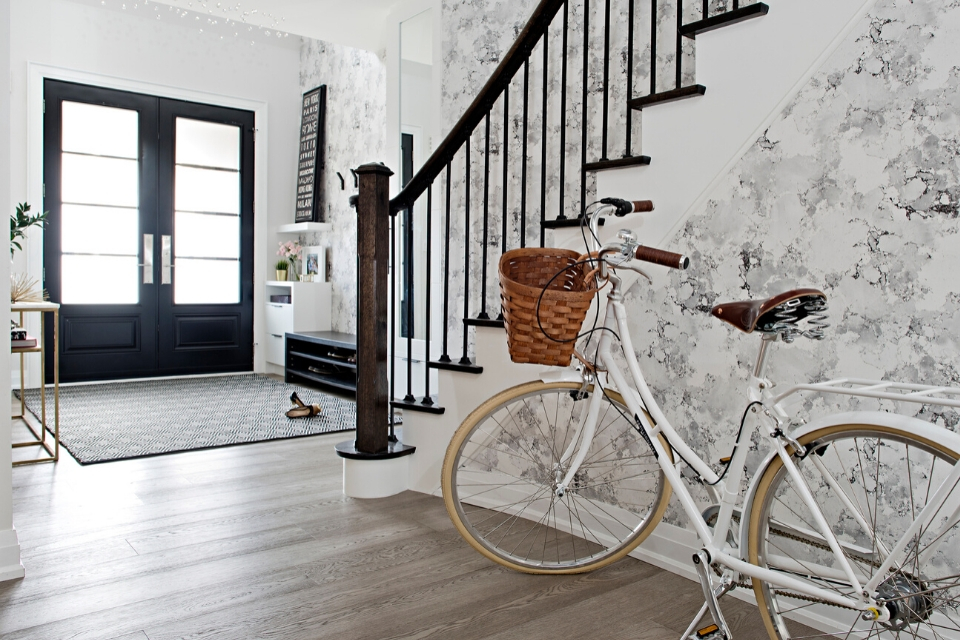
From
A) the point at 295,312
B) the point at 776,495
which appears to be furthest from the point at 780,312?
the point at 295,312

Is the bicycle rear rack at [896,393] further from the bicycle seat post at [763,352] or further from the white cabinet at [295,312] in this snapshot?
the white cabinet at [295,312]

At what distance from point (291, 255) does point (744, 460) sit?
18.6 ft

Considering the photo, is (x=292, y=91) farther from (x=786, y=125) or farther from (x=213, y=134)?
(x=786, y=125)

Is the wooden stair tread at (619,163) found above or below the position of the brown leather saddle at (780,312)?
above

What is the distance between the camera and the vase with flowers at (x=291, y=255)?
6703mm

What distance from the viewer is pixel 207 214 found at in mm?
6523

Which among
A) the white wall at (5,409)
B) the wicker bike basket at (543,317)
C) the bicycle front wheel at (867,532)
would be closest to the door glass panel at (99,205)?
the white wall at (5,409)

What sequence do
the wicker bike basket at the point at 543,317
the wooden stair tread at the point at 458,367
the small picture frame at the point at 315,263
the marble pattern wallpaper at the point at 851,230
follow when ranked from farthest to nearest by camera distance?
the small picture frame at the point at 315,263 < the wooden stair tread at the point at 458,367 < the wicker bike basket at the point at 543,317 < the marble pattern wallpaper at the point at 851,230

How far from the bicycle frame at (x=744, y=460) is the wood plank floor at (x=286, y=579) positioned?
33cm

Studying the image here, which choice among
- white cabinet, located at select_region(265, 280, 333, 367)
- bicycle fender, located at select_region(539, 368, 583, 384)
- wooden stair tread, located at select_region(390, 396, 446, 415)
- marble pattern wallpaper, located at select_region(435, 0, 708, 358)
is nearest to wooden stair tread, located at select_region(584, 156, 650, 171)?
marble pattern wallpaper, located at select_region(435, 0, 708, 358)

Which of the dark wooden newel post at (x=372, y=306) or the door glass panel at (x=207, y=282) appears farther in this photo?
the door glass panel at (x=207, y=282)

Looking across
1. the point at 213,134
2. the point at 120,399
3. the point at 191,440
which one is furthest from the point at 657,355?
the point at 213,134

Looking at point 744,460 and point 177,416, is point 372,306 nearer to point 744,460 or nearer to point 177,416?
point 744,460

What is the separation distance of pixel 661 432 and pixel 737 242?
0.61 m
